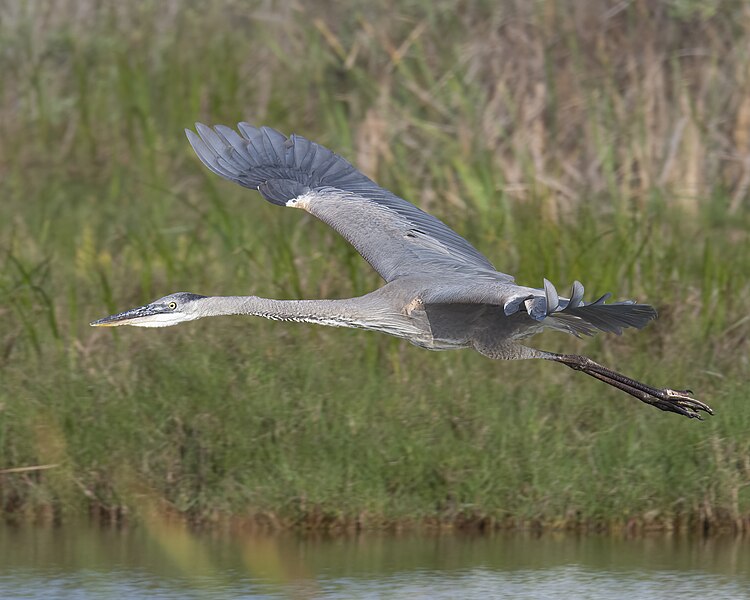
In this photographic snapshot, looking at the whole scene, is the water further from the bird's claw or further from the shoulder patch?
the shoulder patch

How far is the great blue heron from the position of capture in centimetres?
557

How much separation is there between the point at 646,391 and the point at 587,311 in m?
1.11

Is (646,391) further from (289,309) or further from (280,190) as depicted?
(280,190)

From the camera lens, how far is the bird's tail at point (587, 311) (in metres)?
4.77

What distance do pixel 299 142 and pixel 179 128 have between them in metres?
3.49

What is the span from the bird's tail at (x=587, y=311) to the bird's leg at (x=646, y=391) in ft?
1.38

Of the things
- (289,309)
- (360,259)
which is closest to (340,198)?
(289,309)

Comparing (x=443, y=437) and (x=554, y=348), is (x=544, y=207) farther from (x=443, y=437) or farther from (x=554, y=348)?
(x=443, y=437)

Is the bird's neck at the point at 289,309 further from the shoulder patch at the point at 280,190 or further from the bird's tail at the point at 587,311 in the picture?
the shoulder patch at the point at 280,190

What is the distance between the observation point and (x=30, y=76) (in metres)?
11.0

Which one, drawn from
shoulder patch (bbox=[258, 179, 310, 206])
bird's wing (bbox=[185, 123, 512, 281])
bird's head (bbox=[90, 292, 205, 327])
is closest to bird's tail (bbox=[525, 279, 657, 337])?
bird's wing (bbox=[185, 123, 512, 281])

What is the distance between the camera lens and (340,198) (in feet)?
22.9

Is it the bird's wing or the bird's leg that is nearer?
the bird's leg

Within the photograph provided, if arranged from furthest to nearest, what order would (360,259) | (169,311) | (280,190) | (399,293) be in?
1. (360,259)
2. (280,190)
3. (399,293)
4. (169,311)
